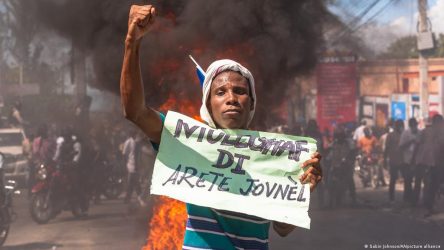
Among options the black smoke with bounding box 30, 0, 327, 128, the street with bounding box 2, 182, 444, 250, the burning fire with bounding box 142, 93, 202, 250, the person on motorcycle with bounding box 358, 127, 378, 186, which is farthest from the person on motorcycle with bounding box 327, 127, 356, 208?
the burning fire with bounding box 142, 93, 202, 250

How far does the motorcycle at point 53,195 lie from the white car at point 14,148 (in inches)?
16.1

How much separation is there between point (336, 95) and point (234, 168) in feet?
33.6

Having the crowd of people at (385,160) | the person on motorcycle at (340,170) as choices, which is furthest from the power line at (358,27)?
the person on motorcycle at (340,170)

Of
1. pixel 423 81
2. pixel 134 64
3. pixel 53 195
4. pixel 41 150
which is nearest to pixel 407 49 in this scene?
pixel 423 81

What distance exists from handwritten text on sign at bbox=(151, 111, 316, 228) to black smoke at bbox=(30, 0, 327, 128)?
4.56 metres

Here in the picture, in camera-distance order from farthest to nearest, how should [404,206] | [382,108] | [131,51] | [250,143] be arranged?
[382,108], [404,206], [250,143], [131,51]

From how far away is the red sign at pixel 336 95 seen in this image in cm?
1134

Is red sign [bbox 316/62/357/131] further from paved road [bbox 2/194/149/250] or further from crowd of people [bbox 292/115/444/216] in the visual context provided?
paved road [bbox 2/194/149/250]

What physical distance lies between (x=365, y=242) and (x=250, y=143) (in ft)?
22.2

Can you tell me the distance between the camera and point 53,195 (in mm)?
9664

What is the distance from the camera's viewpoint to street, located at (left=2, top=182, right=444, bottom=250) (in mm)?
8562

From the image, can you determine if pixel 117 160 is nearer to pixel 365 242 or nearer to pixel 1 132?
pixel 1 132

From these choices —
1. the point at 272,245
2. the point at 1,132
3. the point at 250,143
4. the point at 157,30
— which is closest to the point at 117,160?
the point at 1,132

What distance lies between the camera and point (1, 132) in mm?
11055
